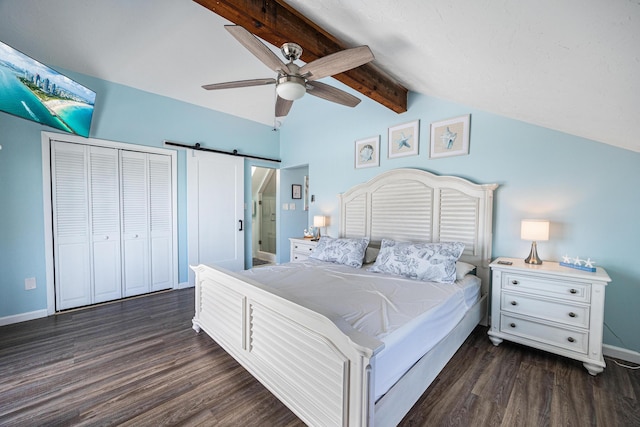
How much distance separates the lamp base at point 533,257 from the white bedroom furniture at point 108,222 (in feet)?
14.6

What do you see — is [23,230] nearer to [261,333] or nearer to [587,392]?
[261,333]

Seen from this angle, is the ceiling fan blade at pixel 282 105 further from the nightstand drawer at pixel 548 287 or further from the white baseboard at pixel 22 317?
the white baseboard at pixel 22 317

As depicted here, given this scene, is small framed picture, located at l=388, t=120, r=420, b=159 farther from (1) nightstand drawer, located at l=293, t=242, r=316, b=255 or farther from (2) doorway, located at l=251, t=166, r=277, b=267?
(2) doorway, located at l=251, t=166, r=277, b=267

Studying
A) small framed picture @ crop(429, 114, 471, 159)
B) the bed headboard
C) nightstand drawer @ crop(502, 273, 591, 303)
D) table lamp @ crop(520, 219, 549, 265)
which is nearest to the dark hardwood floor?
nightstand drawer @ crop(502, 273, 591, 303)

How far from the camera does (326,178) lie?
423cm

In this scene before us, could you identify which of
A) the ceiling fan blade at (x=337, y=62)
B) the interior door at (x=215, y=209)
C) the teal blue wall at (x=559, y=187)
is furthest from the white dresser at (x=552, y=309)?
the interior door at (x=215, y=209)

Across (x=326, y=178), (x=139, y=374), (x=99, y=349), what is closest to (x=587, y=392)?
(x=139, y=374)

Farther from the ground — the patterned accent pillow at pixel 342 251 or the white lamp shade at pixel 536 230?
the white lamp shade at pixel 536 230

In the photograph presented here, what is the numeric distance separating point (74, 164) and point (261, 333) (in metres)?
3.22

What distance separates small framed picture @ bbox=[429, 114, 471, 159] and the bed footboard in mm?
2496

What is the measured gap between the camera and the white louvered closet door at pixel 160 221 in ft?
11.8

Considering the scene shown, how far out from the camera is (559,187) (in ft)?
7.46

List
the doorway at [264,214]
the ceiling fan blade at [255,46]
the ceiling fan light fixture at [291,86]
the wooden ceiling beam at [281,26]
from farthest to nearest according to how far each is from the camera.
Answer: the doorway at [264,214] < the ceiling fan light fixture at [291,86] < the wooden ceiling beam at [281,26] < the ceiling fan blade at [255,46]

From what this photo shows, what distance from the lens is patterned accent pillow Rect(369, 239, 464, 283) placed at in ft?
7.34
